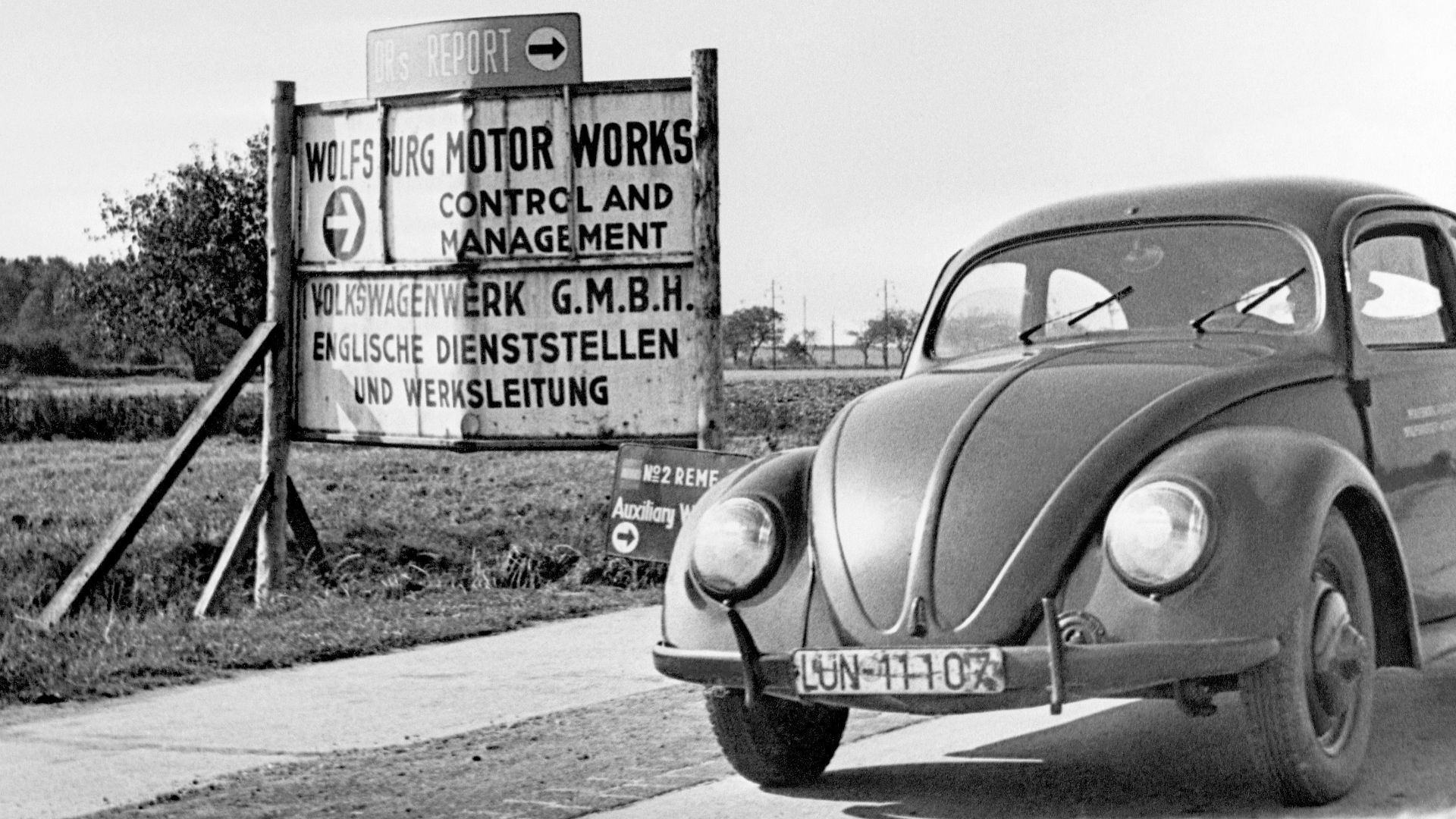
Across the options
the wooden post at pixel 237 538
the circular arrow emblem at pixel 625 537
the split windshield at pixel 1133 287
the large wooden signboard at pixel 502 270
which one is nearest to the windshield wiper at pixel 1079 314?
the split windshield at pixel 1133 287

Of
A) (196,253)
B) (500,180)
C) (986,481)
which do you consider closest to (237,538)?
(500,180)

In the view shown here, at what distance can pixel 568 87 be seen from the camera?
1138 centimetres

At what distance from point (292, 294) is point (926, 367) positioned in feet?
19.2

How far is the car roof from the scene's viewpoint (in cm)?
671

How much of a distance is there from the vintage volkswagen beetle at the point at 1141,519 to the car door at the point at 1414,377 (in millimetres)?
18

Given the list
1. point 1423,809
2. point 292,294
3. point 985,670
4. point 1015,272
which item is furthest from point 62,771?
point 292,294

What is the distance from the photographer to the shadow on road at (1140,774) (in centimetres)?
562

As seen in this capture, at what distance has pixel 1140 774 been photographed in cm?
613

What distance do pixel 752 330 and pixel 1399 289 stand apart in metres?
119

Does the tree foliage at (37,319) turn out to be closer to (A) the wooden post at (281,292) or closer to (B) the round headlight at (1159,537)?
(A) the wooden post at (281,292)

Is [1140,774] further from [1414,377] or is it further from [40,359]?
[40,359]

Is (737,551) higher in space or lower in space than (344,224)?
lower

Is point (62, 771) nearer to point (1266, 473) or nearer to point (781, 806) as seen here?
point (781, 806)

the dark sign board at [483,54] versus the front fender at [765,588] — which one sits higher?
the dark sign board at [483,54]
